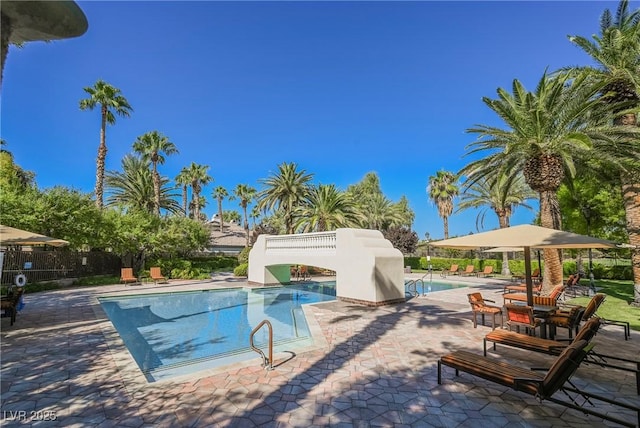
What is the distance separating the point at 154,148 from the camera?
32.8 meters

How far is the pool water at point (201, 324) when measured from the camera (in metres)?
7.72

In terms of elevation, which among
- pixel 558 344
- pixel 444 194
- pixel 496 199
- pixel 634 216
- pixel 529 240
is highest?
pixel 444 194

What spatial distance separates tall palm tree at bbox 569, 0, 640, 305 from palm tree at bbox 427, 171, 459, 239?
26877 mm

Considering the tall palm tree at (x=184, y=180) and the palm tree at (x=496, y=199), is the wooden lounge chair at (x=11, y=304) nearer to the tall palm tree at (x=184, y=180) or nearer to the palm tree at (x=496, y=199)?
the palm tree at (x=496, y=199)

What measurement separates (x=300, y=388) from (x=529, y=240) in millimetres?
6460

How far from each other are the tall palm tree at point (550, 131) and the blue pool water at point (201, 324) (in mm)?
11553

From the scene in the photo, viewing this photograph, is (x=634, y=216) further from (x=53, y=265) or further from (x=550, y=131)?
(x=53, y=265)

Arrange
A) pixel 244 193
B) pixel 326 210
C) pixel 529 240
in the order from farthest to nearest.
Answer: pixel 244 193 < pixel 326 210 < pixel 529 240

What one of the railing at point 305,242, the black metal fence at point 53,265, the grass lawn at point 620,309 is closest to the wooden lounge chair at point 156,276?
the black metal fence at point 53,265

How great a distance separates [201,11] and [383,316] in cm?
1395

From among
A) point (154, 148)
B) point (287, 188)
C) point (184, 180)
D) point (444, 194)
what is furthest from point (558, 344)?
point (184, 180)

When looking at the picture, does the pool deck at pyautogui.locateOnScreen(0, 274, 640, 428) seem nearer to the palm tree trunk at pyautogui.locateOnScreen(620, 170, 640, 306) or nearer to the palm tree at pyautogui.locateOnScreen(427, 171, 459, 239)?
the palm tree trunk at pyautogui.locateOnScreen(620, 170, 640, 306)

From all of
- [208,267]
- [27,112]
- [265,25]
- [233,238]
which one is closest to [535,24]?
[265,25]

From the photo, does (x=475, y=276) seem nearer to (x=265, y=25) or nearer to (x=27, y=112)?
(x=265, y=25)
